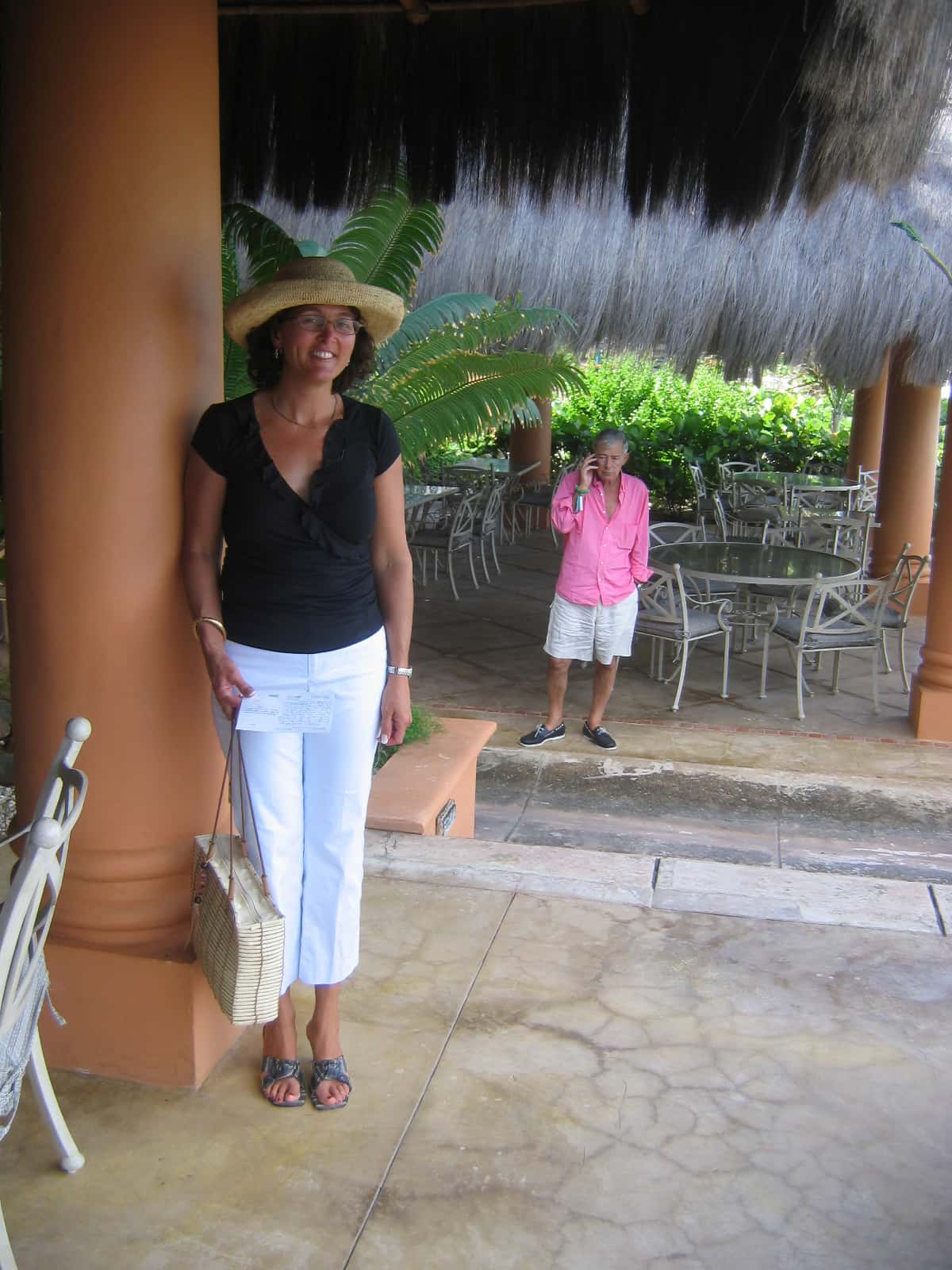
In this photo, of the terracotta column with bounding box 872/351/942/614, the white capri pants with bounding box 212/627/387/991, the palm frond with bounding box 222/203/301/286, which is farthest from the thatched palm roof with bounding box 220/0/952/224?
the terracotta column with bounding box 872/351/942/614

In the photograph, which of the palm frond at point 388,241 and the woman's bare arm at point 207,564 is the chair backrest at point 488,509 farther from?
the woman's bare arm at point 207,564

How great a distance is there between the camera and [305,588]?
2.23m

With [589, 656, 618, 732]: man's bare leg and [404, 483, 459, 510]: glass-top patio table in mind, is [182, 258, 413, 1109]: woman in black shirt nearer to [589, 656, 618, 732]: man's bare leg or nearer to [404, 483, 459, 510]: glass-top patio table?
[589, 656, 618, 732]: man's bare leg

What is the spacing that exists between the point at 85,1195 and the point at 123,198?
1.81 meters

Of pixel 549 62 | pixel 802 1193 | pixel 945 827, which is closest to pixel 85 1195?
pixel 802 1193

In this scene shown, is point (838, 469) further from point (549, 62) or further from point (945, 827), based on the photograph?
point (549, 62)

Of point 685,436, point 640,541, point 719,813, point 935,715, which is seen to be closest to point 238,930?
point 719,813

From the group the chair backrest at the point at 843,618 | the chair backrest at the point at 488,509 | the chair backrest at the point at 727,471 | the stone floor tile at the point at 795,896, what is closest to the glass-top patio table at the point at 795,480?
the chair backrest at the point at 727,471

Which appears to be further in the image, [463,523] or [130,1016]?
[463,523]

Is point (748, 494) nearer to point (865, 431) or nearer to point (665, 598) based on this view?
point (865, 431)

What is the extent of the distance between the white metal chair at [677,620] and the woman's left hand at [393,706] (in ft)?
14.4

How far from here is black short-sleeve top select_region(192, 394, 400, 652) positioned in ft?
7.24

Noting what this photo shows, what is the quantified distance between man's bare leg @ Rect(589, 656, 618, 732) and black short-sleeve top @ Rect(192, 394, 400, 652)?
375 centimetres

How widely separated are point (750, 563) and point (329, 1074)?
554cm
